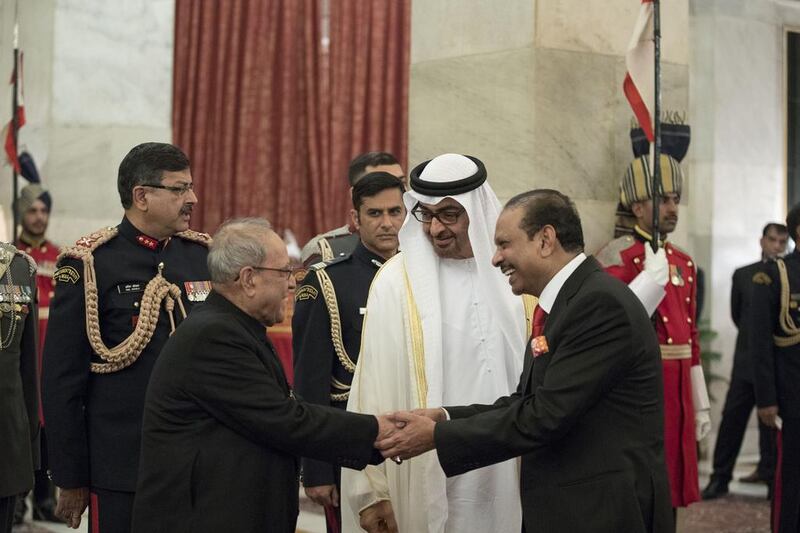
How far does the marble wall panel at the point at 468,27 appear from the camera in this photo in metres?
5.89

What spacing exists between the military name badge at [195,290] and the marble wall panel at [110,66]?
4.68m

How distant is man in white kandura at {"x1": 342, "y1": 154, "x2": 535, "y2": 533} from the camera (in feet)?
12.3

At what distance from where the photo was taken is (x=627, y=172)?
589cm

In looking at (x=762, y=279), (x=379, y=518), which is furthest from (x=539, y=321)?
(x=762, y=279)

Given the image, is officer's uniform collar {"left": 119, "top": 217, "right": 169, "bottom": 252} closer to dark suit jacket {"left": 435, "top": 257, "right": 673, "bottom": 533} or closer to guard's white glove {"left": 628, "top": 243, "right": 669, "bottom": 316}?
dark suit jacket {"left": 435, "top": 257, "right": 673, "bottom": 533}

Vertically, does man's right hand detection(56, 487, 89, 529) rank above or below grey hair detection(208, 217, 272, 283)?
below

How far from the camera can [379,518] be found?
3670mm

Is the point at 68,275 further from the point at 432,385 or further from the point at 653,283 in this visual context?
the point at 653,283

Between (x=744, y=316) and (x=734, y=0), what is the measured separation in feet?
9.58

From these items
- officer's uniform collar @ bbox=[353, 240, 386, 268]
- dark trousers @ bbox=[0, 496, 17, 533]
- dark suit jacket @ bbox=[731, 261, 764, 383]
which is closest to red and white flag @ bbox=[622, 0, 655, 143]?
officer's uniform collar @ bbox=[353, 240, 386, 268]

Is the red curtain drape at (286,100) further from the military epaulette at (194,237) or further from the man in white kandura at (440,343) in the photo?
the man in white kandura at (440,343)

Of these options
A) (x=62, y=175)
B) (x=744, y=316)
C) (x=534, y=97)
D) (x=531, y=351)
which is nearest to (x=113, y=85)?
(x=62, y=175)

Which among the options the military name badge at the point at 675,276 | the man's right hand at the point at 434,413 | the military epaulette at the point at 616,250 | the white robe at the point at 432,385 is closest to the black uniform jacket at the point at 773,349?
the military name badge at the point at 675,276

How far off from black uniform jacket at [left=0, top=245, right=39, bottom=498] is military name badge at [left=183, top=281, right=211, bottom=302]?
29.8 inches
